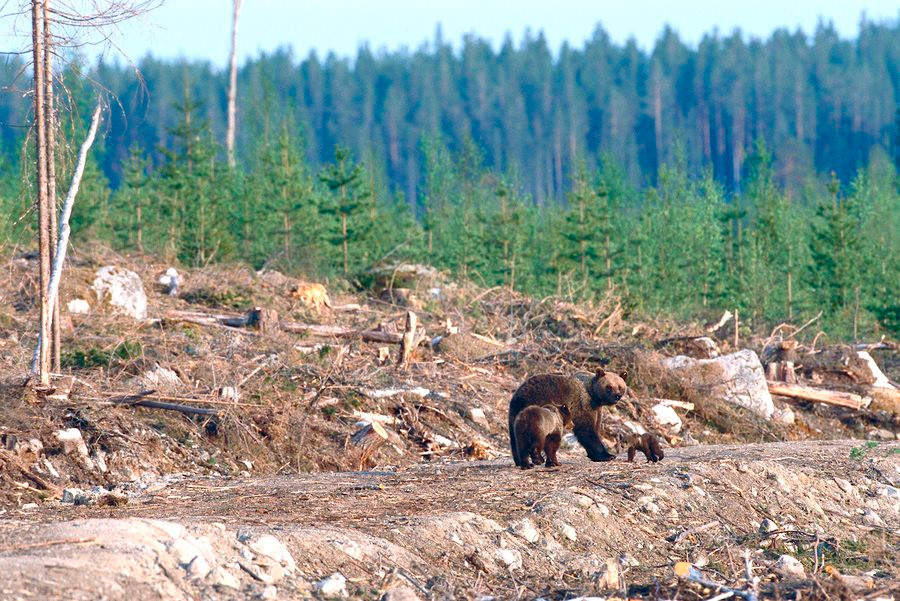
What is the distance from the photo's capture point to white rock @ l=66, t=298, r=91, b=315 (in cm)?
1795

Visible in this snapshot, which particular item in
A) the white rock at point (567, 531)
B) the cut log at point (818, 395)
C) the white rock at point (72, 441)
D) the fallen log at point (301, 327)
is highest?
the fallen log at point (301, 327)

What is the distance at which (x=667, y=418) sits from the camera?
16.8 metres

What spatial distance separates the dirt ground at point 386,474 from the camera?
6676mm

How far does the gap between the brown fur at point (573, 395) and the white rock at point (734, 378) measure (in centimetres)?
763

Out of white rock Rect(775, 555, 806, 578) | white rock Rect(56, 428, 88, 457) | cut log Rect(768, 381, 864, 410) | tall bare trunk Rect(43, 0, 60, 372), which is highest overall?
tall bare trunk Rect(43, 0, 60, 372)

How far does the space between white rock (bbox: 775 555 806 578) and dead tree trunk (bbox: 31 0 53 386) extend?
7.33m

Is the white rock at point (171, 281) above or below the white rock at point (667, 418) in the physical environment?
above

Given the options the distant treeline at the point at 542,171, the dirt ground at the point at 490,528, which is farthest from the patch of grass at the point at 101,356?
the dirt ground at the point at 490,528

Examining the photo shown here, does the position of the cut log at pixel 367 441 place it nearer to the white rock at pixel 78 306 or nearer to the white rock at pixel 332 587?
the white rock at pixel 332 587

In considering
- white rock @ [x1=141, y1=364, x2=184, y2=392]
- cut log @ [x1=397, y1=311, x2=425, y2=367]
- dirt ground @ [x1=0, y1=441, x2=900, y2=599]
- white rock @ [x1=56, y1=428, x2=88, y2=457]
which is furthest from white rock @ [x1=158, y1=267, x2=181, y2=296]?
dirt ground @ [x1=0, y1=441, x2=900, y2=599]

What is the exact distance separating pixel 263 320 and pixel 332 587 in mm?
11523

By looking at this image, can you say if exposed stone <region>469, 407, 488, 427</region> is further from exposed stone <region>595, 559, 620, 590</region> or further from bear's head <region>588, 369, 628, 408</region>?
exposed stone <region>595, 559, 620, 590</region>

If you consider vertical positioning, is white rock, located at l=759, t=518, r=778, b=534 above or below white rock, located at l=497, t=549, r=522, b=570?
below

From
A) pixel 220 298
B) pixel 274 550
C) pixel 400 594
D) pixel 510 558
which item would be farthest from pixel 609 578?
pixel 220 298
